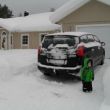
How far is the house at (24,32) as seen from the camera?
31128 millimetres

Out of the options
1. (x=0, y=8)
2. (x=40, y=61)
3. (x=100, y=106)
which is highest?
(x=0, y=8)

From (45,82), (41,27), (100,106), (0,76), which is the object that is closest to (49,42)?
(45,82)

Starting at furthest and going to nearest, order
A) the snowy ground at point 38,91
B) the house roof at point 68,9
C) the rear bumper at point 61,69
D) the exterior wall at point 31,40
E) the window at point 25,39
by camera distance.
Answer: the window at point 25,39, the exterior wall at point 31,40, the house roof at point 68,9, the rear bumper at point 61,69, the snowy ground at point 38,91

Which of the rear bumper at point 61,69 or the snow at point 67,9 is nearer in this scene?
the rear bumper at point 61,69

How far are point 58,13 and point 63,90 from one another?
9.56m

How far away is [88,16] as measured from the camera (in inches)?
711

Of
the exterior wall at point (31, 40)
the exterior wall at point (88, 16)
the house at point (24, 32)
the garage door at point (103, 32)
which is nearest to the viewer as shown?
the garage door at point (103, 32)

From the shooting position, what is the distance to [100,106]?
26.2ft

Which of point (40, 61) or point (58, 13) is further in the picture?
point (58, 13)

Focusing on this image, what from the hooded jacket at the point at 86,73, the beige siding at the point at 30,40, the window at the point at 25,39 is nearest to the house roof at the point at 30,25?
the beige siding at the point at 30,40

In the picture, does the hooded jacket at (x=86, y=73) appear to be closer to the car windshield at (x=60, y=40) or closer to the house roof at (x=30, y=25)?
the car windshield at (x=60, y=40)

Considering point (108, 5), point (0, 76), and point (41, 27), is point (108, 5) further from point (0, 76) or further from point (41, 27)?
point (41, 27)

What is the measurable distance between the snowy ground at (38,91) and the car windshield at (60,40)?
1426 millimetres

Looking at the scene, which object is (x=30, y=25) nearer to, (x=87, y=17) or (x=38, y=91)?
(x=87, y=17)
